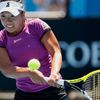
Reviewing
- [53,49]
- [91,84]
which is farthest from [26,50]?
[91,84]

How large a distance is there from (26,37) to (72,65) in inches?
215

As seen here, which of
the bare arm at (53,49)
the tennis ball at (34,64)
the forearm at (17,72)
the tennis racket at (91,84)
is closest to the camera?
the tennis ball at (34,64)

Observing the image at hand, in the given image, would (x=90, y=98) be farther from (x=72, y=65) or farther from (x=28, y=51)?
(x=72, y=65)

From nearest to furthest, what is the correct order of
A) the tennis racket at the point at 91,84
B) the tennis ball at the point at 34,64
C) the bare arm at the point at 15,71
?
the tennis ball at the point at 34,64, the bare arm at the point at 15,71, the tennis racket at the point at 91,84

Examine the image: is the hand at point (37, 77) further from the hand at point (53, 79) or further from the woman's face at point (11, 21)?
the woman's face at point (11, 21)

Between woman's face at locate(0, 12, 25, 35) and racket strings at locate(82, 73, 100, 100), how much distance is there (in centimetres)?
98

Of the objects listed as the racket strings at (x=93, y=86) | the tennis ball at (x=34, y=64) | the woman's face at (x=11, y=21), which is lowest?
the racket strings at (x=93, y=86)

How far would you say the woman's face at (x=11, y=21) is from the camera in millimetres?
6279

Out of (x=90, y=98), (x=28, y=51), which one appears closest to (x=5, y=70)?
(x=28, y=51)

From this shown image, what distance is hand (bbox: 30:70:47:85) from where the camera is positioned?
19.9ft

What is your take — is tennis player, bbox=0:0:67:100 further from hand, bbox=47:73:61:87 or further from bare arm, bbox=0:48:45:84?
hand, bbox=47:73:61:87

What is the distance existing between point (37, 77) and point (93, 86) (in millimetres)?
1175

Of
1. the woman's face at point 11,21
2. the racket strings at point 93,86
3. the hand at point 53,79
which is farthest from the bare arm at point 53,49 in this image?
the racket strings at point 93,86

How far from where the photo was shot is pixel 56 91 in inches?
261
